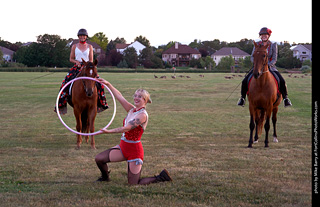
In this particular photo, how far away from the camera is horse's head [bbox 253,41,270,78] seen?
35.3ft

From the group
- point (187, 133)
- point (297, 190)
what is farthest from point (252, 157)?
point (187, 133)

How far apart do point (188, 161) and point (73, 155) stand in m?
2.81

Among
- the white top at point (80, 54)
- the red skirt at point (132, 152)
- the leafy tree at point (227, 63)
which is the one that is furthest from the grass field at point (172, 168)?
the leafy tree at point (227, 63)

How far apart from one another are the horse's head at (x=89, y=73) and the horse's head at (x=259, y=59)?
4.08 metres

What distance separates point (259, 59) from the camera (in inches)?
426

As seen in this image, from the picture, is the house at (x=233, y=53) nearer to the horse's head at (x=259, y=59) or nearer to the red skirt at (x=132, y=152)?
the horse's head at (x=259, y=59)

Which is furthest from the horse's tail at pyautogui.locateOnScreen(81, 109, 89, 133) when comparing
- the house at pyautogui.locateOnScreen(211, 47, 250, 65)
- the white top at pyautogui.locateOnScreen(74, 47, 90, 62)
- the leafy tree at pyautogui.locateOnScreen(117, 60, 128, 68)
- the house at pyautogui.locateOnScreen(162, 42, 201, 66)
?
the house at pyautogui.locateOnScreen(211, 47, 250, 65)

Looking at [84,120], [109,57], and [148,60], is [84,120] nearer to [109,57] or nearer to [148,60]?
[109,57]

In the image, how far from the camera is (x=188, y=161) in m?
9.17

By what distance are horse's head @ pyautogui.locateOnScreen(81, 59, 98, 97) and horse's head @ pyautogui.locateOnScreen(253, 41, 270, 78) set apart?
4.08 m

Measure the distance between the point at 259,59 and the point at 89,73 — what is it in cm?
438

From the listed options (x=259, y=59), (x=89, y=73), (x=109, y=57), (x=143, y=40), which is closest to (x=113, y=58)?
(x=109, y=57)

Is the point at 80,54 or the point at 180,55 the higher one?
the point at 180,55

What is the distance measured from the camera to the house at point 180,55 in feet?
499
